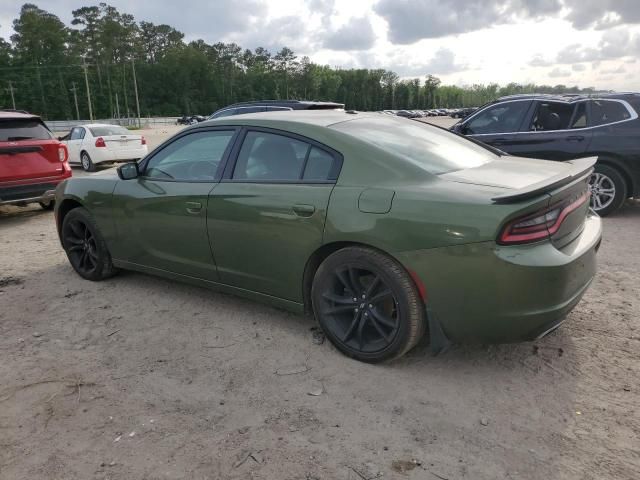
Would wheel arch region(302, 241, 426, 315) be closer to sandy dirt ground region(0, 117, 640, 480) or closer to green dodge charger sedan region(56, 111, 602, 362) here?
green dodge charger sedan region(56, 111, 602, 362)

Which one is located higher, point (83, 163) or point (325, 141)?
point (325, 141)

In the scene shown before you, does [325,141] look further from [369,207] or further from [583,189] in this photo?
[583,189]

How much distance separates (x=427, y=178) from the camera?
300 cm

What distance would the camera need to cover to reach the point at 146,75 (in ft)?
387

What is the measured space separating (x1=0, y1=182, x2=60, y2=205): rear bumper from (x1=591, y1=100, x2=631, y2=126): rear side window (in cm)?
800

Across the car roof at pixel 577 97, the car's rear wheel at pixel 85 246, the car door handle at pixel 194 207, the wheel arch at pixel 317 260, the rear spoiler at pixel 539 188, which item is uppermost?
the car roof at pixel 577 97

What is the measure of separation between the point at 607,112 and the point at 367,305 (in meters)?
5.68

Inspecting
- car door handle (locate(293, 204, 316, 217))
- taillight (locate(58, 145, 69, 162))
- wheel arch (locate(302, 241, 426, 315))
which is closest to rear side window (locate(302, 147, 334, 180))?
car door handle (locate(293, 204, 316, 217))

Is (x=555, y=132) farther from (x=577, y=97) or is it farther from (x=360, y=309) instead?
(x=360, y=309)

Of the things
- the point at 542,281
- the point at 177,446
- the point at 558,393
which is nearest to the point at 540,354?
the point at 558,393

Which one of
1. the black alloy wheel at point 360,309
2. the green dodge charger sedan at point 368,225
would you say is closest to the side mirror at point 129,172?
the green dodge charger sedan at point 368,225

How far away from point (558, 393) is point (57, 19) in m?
124

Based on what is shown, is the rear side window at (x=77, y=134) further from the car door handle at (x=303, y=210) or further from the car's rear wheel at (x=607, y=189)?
the car door handle at (x=303, y=210)

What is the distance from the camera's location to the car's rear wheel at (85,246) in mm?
4805
